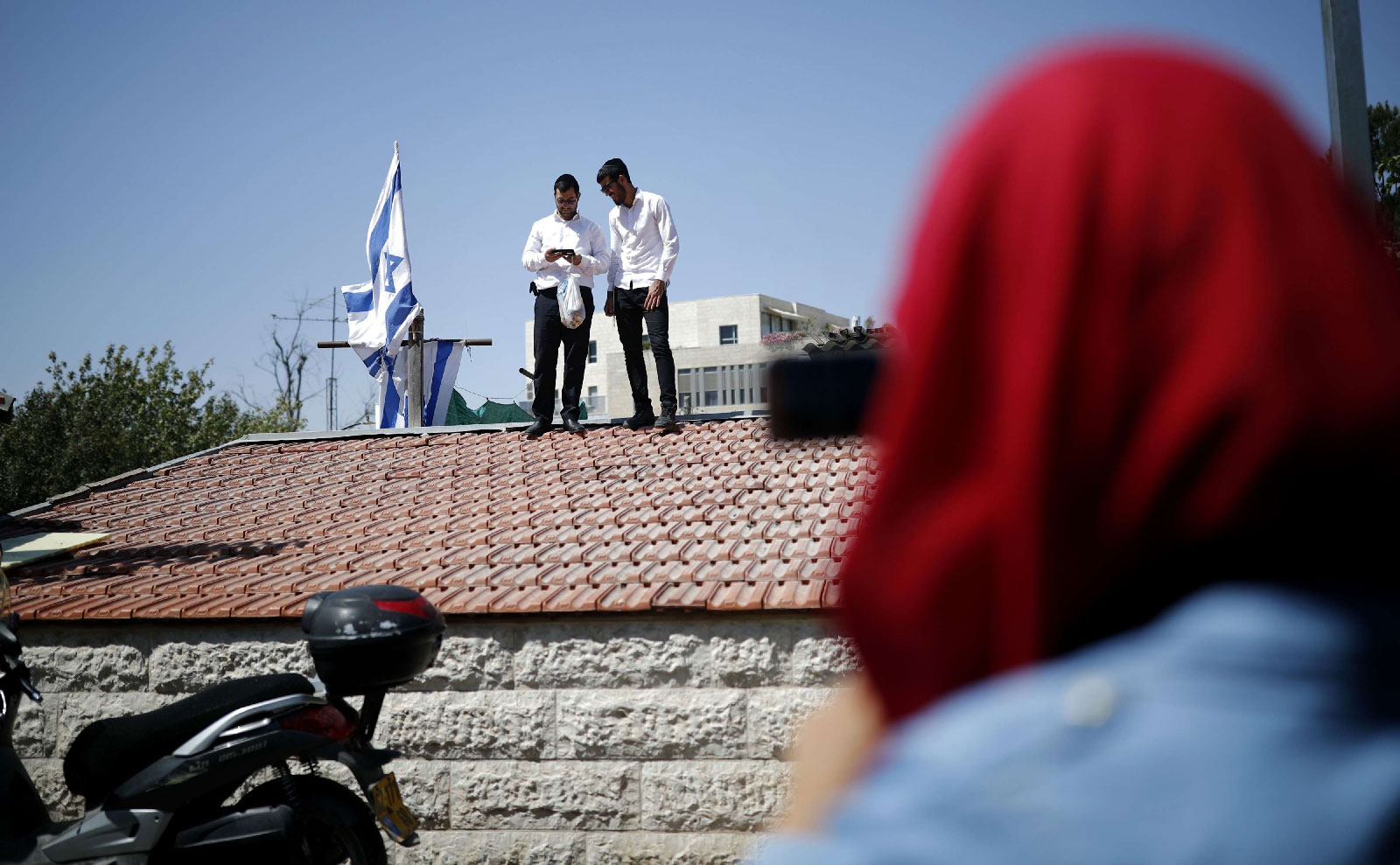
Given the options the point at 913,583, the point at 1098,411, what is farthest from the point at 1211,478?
the point at 913,583

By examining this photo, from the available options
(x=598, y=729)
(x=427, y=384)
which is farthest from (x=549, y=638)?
(x=427, y=384)

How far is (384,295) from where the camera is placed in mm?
14477

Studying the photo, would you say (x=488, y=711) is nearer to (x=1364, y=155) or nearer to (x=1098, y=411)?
(x=1364, y=155)

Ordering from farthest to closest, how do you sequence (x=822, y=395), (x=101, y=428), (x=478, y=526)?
(x=101, y=428) < (x=478, y=526) < (x=822, y=395)

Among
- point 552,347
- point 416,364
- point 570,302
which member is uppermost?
point 570,302

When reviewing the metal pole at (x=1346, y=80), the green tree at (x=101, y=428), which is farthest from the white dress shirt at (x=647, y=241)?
the green tree at (x=101, y=428)

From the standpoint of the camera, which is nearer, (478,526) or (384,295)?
(478,526)

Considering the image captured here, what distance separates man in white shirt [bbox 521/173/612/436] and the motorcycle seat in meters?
6.01

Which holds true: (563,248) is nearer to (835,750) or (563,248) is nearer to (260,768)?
(260,768)

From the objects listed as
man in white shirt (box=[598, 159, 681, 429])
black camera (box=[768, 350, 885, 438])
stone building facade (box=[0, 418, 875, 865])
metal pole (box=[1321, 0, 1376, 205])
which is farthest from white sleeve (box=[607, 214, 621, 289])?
black camera (box=[768, 350, 885, 438])

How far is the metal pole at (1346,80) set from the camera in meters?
5.27

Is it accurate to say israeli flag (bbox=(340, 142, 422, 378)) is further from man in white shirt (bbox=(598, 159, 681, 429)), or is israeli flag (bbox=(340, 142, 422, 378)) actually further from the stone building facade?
the stone building facade

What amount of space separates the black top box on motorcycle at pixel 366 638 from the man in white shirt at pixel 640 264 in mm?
5876

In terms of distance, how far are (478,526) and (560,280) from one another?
3.35 m
